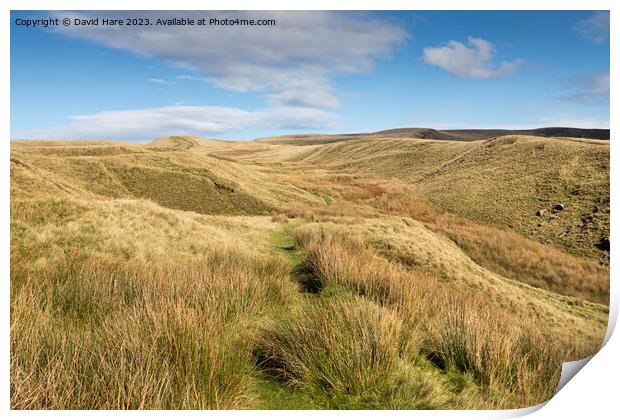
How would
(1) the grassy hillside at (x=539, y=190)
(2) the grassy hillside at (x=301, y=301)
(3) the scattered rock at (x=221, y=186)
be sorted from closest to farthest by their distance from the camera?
(2) the grassy hillside at (x=301, y=301), (1) the grassy hillside at (x=539, y=190), (3) the scattered rock at (x=221, y=186)

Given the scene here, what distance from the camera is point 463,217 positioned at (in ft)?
46.8

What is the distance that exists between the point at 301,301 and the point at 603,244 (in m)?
9.96

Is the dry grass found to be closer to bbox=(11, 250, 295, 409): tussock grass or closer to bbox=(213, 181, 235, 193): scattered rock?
bbox=(11, 250, 295, 409): tussock grass

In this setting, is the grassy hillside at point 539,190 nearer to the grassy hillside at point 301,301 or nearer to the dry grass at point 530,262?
the grassy hillside at point 301,301

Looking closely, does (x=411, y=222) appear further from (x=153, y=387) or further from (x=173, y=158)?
(x=173, y=158)

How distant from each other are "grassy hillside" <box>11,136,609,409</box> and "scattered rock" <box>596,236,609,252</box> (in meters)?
0.30

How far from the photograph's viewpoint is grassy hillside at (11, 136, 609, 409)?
10.6 ft

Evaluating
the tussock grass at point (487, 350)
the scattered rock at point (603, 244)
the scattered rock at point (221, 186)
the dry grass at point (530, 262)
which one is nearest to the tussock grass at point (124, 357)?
the tussock grass at point (487, 350)

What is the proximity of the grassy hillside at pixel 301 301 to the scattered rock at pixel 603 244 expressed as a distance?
0.97 ft

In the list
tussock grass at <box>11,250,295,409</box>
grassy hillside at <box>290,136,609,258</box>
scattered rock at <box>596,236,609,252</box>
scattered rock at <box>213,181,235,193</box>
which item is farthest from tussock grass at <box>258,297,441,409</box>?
scattered rock at <box>213,181,235,193</box>

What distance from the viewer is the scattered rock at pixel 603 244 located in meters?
10.1

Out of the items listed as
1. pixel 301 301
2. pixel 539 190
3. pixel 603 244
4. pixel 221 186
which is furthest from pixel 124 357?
pixel 539 190
